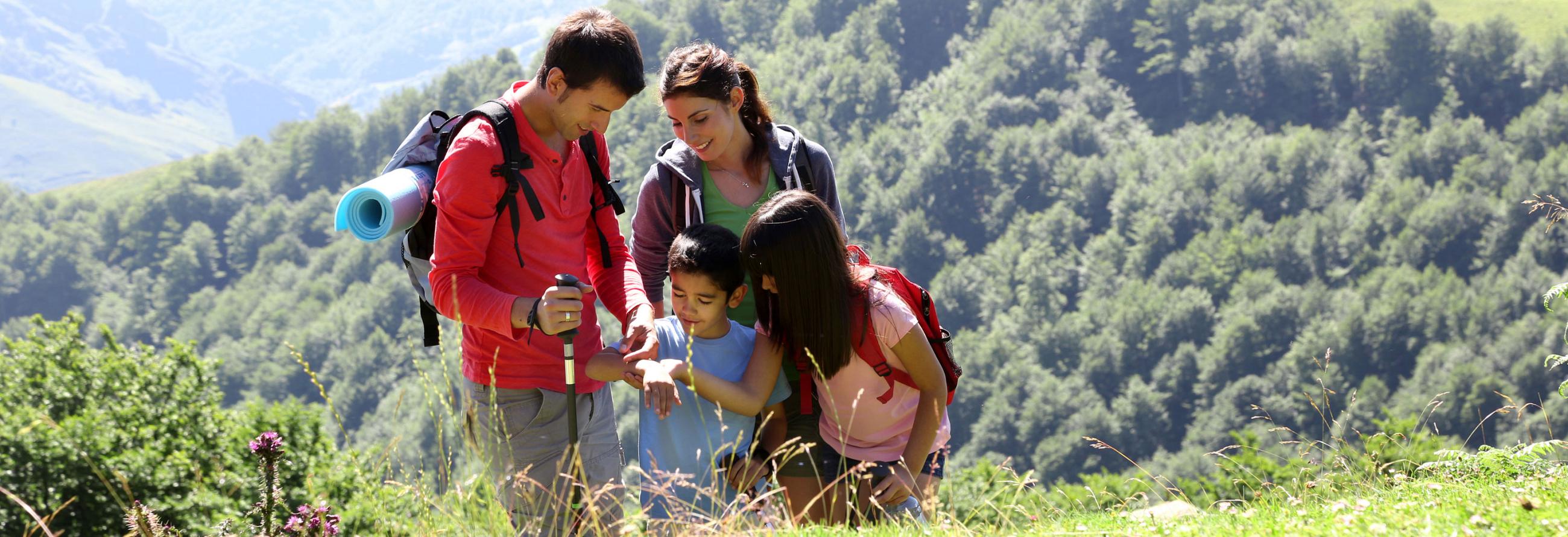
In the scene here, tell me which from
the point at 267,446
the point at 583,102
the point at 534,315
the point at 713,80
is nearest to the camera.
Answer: the point at 267,446

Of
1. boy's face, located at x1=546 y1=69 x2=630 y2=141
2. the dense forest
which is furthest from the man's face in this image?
the dense forest

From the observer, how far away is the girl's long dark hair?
2844 millimetres

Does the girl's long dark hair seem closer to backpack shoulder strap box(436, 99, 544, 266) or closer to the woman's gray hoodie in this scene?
the woman's gray hoodie

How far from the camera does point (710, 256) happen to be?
2.91 m

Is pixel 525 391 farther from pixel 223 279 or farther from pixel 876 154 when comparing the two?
pixel 223 279

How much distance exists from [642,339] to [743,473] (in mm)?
470

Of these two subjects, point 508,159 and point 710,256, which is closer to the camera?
point 508,159

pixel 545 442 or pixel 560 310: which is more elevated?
pixel 560 310

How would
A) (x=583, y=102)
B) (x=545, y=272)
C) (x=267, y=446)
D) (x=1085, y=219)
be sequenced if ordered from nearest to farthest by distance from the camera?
(x=267, y=446) → (x=583, y=102) → (x=545, y=272) → (x=1085, y=219)

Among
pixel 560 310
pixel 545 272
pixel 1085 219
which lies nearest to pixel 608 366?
pixel 545 272

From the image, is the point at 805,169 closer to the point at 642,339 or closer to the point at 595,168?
the point at 595,168

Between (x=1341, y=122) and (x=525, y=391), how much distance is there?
8253 cm

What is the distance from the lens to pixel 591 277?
3.14 meters

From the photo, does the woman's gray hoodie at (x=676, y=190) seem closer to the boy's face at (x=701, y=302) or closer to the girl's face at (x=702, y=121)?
the girl's face at (x=702, y=121)
